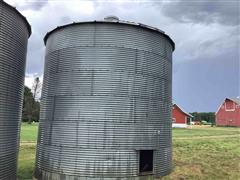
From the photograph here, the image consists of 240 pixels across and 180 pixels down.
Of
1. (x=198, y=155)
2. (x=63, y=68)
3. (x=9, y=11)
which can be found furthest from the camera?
(x=198, y=155)

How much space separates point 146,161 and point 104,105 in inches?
176

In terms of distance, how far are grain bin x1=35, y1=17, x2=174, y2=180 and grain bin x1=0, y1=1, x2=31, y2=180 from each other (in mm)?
2183

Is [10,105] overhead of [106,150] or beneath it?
overhead

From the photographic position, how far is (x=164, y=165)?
18.5 meters

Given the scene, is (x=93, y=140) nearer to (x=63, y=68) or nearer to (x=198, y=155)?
(x=63, y=68)

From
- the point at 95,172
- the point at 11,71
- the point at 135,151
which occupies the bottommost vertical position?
the point at 95,172

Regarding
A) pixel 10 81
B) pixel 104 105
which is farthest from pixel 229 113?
pixel 10 81

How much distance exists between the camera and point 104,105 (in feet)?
54.6

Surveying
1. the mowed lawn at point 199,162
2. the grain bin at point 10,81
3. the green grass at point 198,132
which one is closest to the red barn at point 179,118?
the green grass at point 198,132

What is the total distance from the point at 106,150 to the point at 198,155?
12504mm

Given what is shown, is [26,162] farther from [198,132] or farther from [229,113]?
[229,113]

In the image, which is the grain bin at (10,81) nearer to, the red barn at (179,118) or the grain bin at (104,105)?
the grain bin at (104,105)

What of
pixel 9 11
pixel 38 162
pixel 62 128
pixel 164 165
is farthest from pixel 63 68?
pixel 164 165

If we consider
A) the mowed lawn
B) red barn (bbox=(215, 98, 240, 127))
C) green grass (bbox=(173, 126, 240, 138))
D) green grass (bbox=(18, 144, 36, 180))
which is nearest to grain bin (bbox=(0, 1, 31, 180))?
green grass (bbox=(18, 144, 36, 180))
